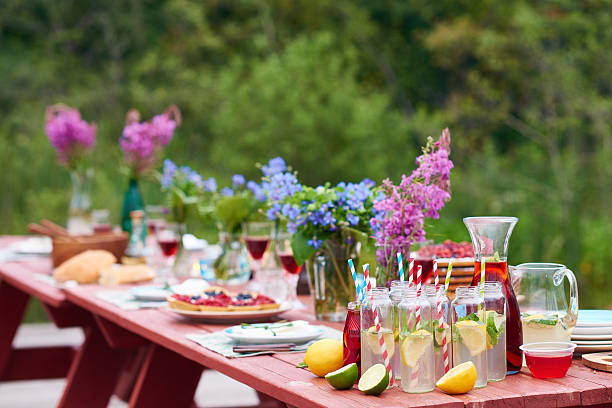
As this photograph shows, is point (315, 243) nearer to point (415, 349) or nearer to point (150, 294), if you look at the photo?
point (150, 294)

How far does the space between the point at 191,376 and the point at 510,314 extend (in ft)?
3.19

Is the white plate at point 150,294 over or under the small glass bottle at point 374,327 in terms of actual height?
under

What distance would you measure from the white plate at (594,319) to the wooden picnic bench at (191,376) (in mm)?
117

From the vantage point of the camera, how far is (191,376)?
7.09ft

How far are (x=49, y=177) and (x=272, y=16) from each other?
23.3 feet

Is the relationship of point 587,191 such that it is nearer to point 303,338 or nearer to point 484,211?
point 484,211

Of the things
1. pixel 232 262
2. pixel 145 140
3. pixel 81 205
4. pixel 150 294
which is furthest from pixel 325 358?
pixel 81 205

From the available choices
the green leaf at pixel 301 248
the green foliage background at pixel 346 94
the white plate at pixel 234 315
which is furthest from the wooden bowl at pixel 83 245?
the green foliage background at pixel 346 94

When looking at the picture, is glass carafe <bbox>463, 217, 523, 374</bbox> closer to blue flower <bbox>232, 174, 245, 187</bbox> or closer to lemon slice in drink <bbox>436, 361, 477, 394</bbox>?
lemon slice in drink <bbox>436, 361, 477, 394</bbox>

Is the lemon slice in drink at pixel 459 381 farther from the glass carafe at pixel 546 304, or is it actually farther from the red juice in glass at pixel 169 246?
the red juice in glass at pixel 169 246

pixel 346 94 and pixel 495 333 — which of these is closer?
pixel 495 333

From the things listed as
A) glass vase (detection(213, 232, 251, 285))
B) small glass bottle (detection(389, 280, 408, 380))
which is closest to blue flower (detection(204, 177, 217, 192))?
glass vase (detection(213, 232, 251, 285))

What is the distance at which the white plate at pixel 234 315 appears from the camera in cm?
193

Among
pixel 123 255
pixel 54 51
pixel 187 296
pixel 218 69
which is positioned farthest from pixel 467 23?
pixel 187 296
